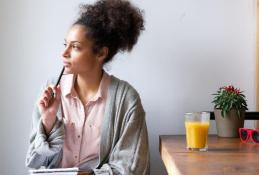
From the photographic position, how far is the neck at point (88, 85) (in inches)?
54.6

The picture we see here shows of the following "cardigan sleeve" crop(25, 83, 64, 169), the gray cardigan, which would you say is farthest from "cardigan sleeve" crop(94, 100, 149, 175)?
"cardigan sleeve" crop(25, 83, 64, 169)

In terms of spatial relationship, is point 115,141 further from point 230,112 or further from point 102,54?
Result: point 230,112

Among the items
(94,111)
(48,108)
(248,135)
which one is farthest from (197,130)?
(48,108)

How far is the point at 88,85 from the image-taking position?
55.1 inches

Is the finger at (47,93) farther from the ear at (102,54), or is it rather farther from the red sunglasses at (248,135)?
the red sunglasses at (248,135)

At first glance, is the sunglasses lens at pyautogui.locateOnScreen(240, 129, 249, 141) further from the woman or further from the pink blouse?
the pink blouse

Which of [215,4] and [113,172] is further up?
[215,4]

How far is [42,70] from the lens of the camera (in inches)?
62.4

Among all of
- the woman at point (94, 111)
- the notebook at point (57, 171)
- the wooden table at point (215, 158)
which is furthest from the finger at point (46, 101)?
the wooden table at point (215, 158)

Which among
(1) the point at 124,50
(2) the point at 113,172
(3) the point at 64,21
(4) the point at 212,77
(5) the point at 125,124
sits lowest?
(2) the point at 113,172

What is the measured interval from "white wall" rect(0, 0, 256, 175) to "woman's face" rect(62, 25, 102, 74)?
26 centimetres

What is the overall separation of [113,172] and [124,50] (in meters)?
0.43

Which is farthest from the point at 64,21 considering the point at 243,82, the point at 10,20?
Result: the point at 243,82

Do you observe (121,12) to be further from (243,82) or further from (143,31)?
(243,82)
